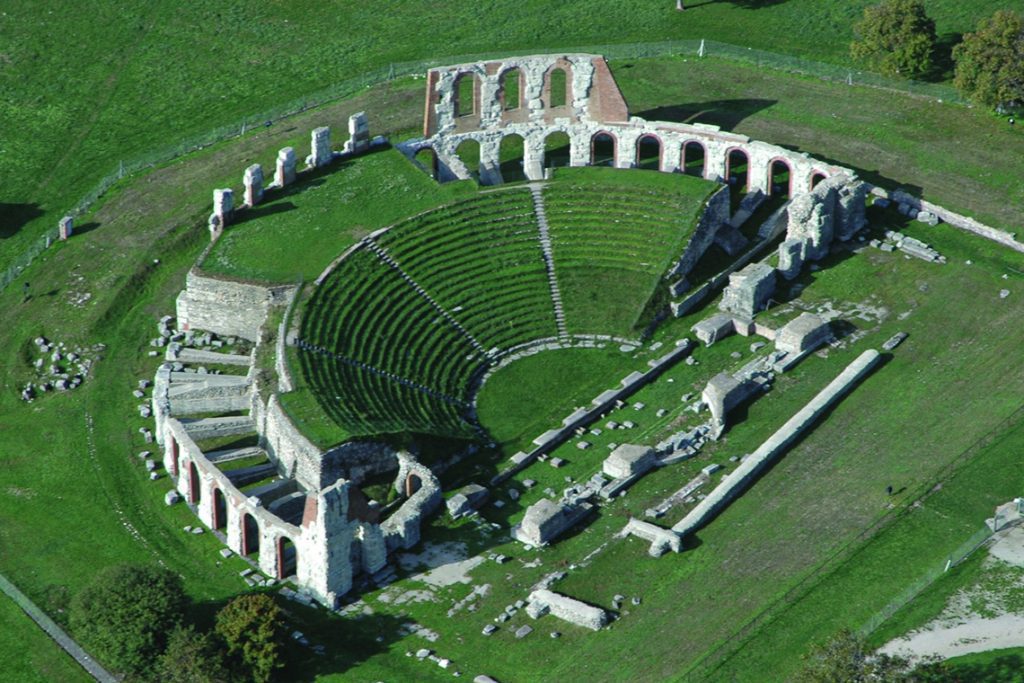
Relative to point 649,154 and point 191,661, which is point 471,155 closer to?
point 649,154

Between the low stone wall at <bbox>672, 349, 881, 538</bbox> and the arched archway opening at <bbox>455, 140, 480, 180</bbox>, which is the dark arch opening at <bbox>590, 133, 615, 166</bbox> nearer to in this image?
the arched archway opening at <bbox>455, 140, 480, 180</bbox>

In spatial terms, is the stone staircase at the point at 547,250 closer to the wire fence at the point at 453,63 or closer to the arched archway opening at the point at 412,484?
the arched archway opening at the point at 412,484

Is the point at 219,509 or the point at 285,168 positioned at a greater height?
the point at 285,168

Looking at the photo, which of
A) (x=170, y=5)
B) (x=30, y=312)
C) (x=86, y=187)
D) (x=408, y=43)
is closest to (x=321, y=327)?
(x=30, y=312)

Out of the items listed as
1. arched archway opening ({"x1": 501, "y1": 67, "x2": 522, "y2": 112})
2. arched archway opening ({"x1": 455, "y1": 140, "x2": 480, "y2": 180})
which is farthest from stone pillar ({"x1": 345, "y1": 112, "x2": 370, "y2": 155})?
arched archway opening ({"x1": 501, "y1": 67, "x2": 522, "y2": 112})

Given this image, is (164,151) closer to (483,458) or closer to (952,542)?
(483,458)

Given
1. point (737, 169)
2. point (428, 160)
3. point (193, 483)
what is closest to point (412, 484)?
point (193, 483)

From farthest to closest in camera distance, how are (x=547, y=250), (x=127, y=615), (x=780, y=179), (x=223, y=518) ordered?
(x=780, y=179) < (x=547, y=250) < (x=223, y=518) < (x=127, y=615)

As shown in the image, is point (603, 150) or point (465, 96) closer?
point (603, 150)
